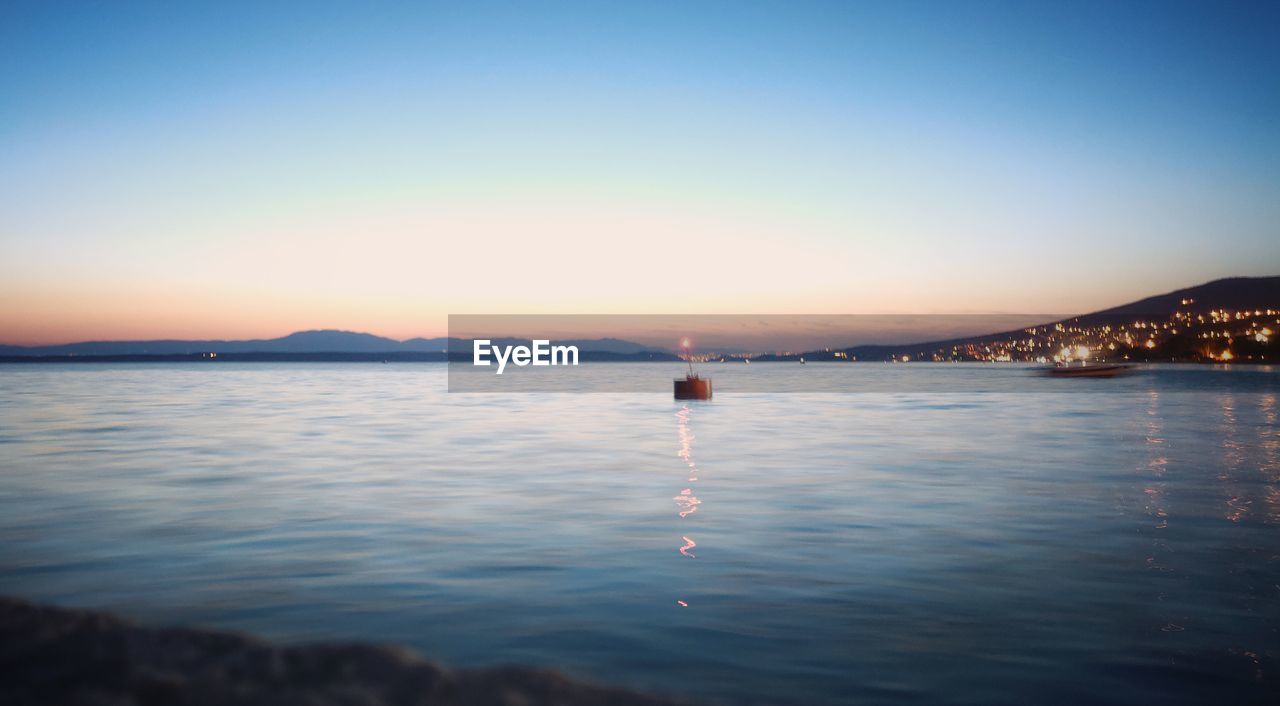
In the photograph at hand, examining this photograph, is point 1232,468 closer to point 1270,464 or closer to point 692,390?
point 1270,464

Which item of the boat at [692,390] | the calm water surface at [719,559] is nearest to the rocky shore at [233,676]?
the calm water surface at [719,559]

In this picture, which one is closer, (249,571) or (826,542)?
(249,571)

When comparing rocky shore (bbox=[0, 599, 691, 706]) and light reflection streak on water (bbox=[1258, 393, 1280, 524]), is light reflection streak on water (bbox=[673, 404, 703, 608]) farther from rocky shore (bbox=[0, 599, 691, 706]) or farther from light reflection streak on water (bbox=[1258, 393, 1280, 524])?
light reflection streak on water (bbox=[1258, 393, 1280, 524])

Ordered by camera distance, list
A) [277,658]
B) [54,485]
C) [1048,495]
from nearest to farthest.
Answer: [277,658]
[1048,495]
[54,485]

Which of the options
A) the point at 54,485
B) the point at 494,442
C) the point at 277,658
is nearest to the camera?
the point at 277,658

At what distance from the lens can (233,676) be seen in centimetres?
686

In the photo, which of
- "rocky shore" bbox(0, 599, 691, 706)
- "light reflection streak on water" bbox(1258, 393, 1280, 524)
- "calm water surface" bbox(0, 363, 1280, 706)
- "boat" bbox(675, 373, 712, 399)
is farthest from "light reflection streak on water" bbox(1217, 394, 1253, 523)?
"boat" bbox(675, 373, 712, 399)

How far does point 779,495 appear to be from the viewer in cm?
2119

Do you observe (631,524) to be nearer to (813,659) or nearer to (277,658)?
(813,659)

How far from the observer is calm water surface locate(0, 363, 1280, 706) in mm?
8508

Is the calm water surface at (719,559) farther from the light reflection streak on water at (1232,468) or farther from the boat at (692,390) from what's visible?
Answer: the boat at (692,390)

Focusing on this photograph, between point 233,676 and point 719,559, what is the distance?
8.14 m

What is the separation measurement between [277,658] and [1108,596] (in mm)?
10115

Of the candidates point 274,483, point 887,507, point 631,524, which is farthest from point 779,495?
point 274,483
